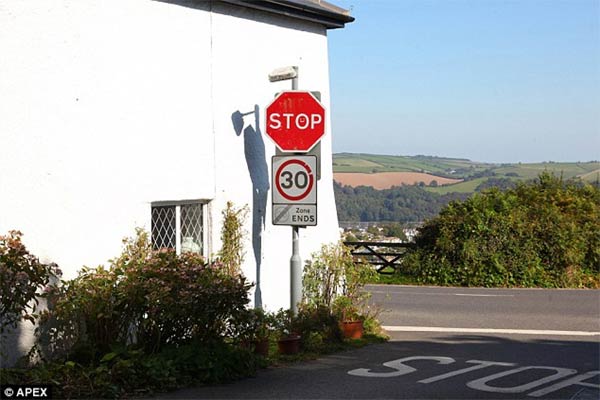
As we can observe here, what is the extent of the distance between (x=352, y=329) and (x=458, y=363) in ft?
7.52

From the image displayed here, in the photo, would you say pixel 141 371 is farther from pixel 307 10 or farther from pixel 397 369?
pixel 307 10

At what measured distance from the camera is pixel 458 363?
12.1m

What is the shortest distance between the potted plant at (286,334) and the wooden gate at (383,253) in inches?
582

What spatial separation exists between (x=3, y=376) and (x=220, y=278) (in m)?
2.74

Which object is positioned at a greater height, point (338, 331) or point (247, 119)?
point (247, 119)

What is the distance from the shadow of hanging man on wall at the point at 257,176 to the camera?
46.9ft

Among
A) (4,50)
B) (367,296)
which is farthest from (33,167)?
(367,296)

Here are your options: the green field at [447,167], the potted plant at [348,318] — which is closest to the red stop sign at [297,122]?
the potted plant at [348,318]

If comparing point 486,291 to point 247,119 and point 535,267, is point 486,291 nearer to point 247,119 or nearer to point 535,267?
point 535,267

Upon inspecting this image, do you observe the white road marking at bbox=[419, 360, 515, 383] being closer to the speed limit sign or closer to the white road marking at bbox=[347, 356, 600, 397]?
the white road marking at bbox=[347, 356, 600, 397]

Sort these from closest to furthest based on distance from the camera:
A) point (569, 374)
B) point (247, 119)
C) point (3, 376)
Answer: point (3, 376), point (569, 374), point (247, 119)

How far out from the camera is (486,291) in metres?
24.2
